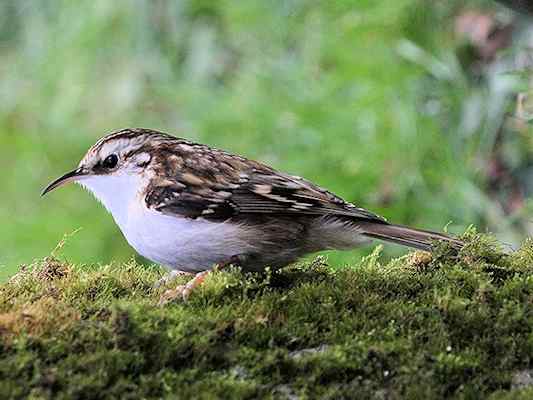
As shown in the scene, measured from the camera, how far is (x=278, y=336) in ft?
9.50

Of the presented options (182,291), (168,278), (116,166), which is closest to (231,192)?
(168,278)

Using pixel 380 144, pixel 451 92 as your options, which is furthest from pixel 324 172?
pixel 451 92

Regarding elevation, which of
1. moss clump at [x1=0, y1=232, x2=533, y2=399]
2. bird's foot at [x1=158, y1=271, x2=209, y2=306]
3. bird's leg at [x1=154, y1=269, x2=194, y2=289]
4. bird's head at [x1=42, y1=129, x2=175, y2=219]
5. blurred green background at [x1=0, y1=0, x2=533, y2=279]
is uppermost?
blurred green background at [x1=0, y1=0, x2=533, y2=279]

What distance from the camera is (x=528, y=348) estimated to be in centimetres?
291

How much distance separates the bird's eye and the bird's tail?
1.01 meters

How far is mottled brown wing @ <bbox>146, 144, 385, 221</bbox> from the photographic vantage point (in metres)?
3.65

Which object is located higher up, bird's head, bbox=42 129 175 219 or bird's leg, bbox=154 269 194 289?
bird's head, bbox=42 129 175 219

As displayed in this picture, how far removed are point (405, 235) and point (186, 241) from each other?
2.75 ft

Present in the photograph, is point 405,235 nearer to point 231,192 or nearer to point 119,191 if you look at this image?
point 231,192

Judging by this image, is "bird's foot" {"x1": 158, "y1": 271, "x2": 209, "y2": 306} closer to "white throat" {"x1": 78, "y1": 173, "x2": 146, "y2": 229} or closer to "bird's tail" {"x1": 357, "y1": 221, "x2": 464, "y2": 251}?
"white throat" {"x1": 78, "y1": 173, "x2": 146, "y2": 229}

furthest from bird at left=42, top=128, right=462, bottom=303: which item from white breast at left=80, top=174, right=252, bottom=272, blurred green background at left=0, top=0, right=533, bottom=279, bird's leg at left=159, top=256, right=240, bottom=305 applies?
blurred green background at left=0, top=0, right=533, bottom=279

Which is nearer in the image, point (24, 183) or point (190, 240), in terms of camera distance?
point (190, 240)

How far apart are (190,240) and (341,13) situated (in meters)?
4.14

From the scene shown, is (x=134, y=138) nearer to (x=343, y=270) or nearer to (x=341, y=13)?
(x=343, y=270)
